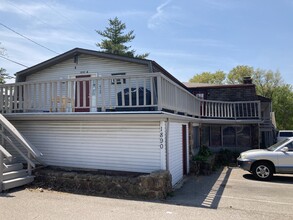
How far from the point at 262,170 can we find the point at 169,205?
17.0ft

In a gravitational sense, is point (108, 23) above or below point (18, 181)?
above

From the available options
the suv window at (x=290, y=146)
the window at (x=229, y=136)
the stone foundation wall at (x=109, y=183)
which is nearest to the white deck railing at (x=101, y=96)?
the stone foundation wall at (x=109, y=183)

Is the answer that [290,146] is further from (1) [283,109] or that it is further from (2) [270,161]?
(1) [283,109]

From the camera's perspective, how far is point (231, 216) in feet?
18.6

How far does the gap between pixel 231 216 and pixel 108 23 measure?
32.2m

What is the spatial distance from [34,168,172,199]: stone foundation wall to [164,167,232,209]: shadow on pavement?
463 mm

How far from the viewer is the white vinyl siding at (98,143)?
800 centimetres

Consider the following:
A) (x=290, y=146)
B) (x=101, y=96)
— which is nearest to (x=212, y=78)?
(x=290, y=146)

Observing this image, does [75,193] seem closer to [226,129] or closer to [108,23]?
[226,129]

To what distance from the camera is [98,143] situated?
859 cm

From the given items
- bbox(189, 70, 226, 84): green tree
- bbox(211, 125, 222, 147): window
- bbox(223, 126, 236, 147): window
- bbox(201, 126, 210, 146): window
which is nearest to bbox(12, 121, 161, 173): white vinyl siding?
bbox(201, 126, 210, 146): window

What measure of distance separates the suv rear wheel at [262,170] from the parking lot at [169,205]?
128 cm

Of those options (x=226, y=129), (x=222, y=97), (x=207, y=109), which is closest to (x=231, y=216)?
(x=207, y=109)

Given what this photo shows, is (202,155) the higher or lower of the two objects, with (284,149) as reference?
lower
